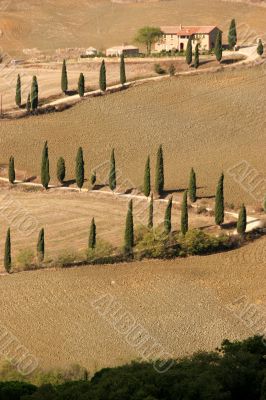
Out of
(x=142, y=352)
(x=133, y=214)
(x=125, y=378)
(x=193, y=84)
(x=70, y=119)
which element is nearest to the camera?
(x=125, y=378)

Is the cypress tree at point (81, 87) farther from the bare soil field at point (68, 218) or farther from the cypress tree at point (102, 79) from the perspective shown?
the bare soil field at point (68, 218)

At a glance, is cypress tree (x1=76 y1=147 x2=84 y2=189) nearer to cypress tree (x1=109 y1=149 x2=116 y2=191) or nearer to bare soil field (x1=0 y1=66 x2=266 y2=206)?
bare soil field (x1=0 y1=66 x2=266 y2=206)

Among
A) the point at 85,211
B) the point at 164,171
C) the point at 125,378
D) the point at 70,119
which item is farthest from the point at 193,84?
the point at 125,378

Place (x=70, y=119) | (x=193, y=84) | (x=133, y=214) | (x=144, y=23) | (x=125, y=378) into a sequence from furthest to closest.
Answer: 1. (x=144, y=23)
2. (x=193, y=84)
3. (x=70, y=119)
4. (x=133, y=214)
5. (x=125, y=378)

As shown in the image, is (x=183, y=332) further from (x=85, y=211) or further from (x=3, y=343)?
(x=85, y=211)

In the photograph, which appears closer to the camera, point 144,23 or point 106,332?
point 106,332

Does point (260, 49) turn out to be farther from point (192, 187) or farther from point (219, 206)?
point (219, 206)
